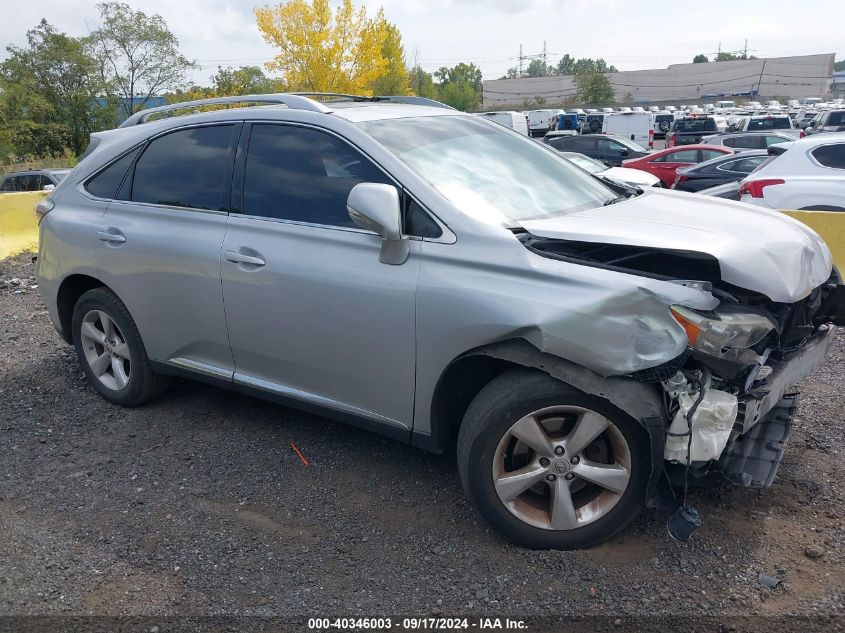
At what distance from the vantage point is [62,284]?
4793 millimetres

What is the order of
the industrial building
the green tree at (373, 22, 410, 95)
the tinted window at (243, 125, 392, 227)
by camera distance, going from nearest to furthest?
the tinted window at (243, 125, 392, 227)
the green tree at (373, 22, 410, 95)
the industrial building

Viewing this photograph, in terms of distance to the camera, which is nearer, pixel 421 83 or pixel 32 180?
pixel 32 180

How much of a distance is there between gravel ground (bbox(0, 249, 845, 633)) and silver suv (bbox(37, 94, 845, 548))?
0.25 meters

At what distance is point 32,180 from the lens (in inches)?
673

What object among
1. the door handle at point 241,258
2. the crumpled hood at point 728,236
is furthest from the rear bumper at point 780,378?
the door handle at point 241,258

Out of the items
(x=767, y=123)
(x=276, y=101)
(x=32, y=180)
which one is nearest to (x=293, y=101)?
(x=276, y=101)

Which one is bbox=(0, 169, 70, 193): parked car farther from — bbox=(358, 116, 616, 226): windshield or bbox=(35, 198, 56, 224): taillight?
bbox=(358, 116, 616, 226): windshield

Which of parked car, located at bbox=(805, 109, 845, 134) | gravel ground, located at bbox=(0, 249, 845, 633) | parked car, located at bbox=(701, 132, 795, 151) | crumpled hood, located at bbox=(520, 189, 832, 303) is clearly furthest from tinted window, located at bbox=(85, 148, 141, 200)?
parked car, located at bbox=(805, 109, 845, 134)

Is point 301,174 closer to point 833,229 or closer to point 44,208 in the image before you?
point 44,208

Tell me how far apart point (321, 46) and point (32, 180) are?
12354mm

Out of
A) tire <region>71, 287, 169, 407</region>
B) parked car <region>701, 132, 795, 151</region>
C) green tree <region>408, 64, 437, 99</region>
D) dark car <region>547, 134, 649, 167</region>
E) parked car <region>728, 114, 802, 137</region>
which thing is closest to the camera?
tire <region>71, 287, 169, 407</region>

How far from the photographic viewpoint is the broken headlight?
275 cm

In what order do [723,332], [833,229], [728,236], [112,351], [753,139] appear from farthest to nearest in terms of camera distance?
[753,139] < [833,229] < [112,351] < [728,236] < [723,332]

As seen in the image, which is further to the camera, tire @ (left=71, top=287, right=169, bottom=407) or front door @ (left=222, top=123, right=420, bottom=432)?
tire @ (left=71, top=287, right=169, bottom=407)
